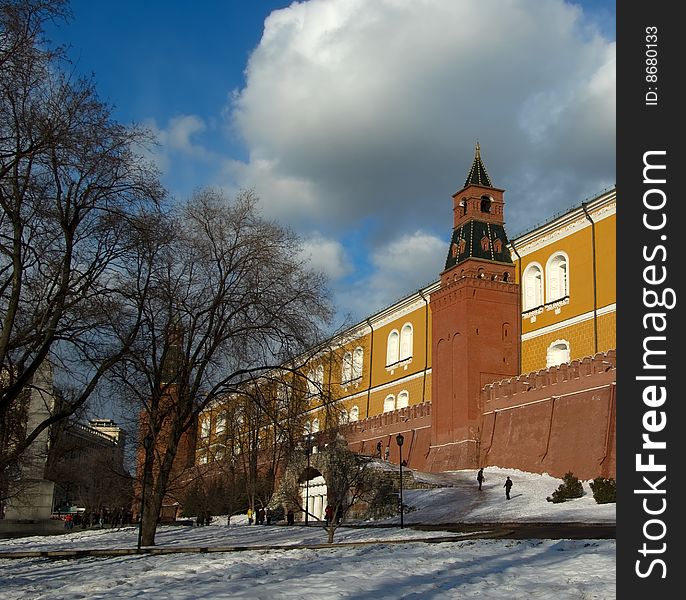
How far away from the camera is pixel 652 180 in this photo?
18.4ft

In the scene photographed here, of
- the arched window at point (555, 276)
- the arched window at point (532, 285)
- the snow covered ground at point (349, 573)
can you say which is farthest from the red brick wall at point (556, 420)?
the snow covered ground at point (349, 573)

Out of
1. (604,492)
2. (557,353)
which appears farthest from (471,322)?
(604,492)

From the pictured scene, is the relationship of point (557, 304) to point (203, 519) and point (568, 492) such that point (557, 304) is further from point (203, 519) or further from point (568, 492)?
point (203, 519)

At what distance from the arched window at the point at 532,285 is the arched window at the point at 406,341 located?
1126 centimetres

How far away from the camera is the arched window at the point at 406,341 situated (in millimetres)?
51469

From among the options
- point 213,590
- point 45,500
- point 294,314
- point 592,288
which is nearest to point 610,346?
point 592,288

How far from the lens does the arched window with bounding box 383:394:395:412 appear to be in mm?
51994

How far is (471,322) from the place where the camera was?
39.9 meters

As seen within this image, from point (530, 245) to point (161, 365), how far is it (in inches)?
1049

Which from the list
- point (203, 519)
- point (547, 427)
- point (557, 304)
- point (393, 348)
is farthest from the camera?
point (393, 348)

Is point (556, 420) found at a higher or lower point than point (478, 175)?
lower

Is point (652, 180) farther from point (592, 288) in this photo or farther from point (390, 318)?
point (390, 318)

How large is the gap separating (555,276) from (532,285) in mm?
1689

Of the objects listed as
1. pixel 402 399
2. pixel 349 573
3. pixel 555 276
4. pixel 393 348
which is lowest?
pixel 349 573
